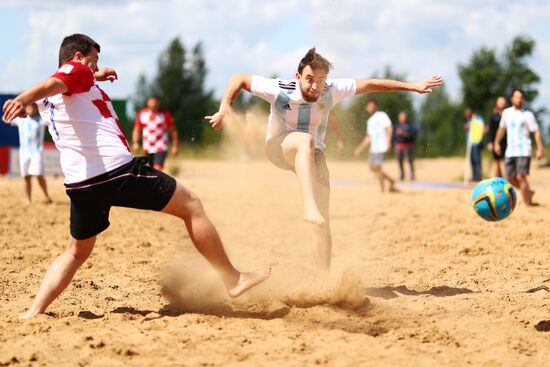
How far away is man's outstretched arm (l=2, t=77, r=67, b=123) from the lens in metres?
4.70

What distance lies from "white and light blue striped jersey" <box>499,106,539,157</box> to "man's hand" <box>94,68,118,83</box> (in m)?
9.03

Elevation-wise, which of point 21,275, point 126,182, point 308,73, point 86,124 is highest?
point 308,73

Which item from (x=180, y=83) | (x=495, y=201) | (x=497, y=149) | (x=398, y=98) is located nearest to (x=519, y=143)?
(x=497, y=149)

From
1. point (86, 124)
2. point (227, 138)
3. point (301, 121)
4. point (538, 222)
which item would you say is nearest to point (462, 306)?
point (301, 121)

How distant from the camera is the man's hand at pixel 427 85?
6.45 m

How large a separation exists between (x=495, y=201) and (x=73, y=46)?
4.38 metres

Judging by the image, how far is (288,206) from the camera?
14.6m

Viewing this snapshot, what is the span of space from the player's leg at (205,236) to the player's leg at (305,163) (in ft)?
1.84

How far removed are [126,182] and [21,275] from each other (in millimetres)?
2925

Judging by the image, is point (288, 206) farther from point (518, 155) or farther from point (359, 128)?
point (359, 128)

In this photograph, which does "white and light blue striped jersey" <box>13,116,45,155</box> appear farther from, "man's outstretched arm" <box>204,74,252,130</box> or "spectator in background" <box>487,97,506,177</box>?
"spectator in background" <box>487,97,506,177</box>

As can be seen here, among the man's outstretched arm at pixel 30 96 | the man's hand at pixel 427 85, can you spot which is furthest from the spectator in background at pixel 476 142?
the man's outstretched arm at pixel 30 96

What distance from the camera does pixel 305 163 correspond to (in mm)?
6016

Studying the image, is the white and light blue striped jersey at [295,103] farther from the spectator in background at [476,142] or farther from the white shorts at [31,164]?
the spectator in background at [476,142]
